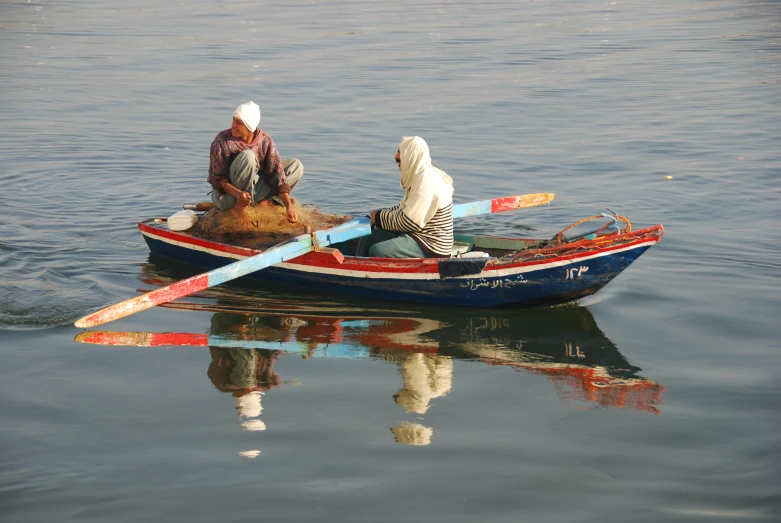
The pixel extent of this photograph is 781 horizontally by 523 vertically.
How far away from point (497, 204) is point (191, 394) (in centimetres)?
337

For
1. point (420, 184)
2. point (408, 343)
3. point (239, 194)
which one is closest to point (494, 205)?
point (420, 184)

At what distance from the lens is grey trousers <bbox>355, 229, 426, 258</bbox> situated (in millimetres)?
7422

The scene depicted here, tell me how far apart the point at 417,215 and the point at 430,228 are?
0.71 feet

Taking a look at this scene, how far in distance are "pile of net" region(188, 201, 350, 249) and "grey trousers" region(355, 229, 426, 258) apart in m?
0.74

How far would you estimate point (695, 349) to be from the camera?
6.71m

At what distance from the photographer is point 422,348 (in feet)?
22.4

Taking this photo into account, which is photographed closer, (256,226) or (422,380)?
(422,380)

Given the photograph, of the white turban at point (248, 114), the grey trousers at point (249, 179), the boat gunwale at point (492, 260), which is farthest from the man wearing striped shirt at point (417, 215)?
the white turban at point (248, 114)

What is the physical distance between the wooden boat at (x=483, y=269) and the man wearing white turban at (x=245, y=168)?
425 millimetres

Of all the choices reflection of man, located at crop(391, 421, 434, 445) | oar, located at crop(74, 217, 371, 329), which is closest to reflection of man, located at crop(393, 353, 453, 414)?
reflection of man, located at crop(391, 421, 434, 445)

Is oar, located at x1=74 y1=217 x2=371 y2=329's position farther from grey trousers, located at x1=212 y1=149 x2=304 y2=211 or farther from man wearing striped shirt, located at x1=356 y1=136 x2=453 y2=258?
grey trousers, located at x1=212 y1=149 x2=304 y2=211

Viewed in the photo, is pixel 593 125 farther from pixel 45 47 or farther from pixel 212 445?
pixel 45 47

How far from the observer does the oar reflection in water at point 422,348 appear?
6.04m

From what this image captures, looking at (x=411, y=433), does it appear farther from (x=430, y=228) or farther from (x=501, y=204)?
(x=501, y=204)
